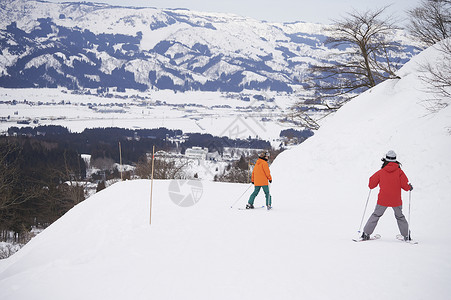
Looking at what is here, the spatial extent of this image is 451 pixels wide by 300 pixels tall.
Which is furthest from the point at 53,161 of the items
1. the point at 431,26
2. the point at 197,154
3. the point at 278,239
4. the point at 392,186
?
the point at 392,186

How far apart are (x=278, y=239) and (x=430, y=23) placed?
1745cm

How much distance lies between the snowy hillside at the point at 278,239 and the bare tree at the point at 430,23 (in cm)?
471

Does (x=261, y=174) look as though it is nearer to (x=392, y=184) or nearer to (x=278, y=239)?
(x=278, y=239)

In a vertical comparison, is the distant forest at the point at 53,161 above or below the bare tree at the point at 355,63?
below

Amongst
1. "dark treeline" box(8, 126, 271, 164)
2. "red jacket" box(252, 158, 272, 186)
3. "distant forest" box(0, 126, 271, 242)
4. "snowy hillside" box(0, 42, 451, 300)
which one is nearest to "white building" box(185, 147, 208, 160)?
"distant forest" box(0, 126, 271, 242)

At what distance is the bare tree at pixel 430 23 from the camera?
17344 mm

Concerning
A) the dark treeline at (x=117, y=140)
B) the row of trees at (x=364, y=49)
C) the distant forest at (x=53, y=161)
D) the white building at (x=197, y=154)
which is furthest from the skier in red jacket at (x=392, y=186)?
the dark treeline at (x=117, y=140)

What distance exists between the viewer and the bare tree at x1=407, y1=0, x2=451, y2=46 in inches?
683

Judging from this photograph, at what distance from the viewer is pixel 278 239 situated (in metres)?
7.83

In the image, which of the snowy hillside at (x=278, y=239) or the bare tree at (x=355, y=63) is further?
the bare tree at (x=355, y=63)

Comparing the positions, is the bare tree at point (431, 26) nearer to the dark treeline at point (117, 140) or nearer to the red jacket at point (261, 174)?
the red jacket at point (261, 174)

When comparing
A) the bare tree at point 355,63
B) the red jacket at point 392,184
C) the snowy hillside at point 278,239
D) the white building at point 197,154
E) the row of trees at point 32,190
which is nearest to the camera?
the snowy hillside at point 278,239

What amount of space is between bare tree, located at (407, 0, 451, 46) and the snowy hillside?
4707mm

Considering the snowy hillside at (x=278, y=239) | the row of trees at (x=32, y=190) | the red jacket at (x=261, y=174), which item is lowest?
the row of trees at (x=32, y=190)
